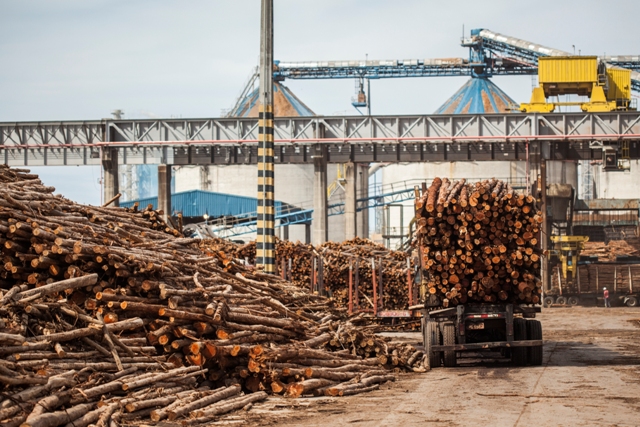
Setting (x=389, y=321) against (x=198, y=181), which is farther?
(x=198, y=181)

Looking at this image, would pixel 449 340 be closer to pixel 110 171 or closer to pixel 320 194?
pixel 320 194

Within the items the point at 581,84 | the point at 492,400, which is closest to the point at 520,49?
the point at 581,84

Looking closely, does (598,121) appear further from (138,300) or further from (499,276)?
(138,300)

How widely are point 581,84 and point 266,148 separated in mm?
33414

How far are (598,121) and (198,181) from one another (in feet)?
123

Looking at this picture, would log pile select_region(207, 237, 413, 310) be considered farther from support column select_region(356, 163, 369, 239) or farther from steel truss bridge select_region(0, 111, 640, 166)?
support column select_region(356, 163, 369, 239)

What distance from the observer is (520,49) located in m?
78.9

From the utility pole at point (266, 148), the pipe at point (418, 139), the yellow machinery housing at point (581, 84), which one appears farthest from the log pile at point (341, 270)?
the yellow machinery housing at point (581, 84)

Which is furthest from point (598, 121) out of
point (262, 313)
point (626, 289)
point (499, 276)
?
point (262, 313)

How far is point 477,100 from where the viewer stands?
75250mm

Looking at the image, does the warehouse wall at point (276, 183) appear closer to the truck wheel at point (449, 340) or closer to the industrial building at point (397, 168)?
the industrial building at point (397, 168)

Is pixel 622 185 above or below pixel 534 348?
above

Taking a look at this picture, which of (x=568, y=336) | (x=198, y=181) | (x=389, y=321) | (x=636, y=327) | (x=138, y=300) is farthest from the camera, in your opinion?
(x=198, y=181)

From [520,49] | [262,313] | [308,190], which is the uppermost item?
[520,49]
